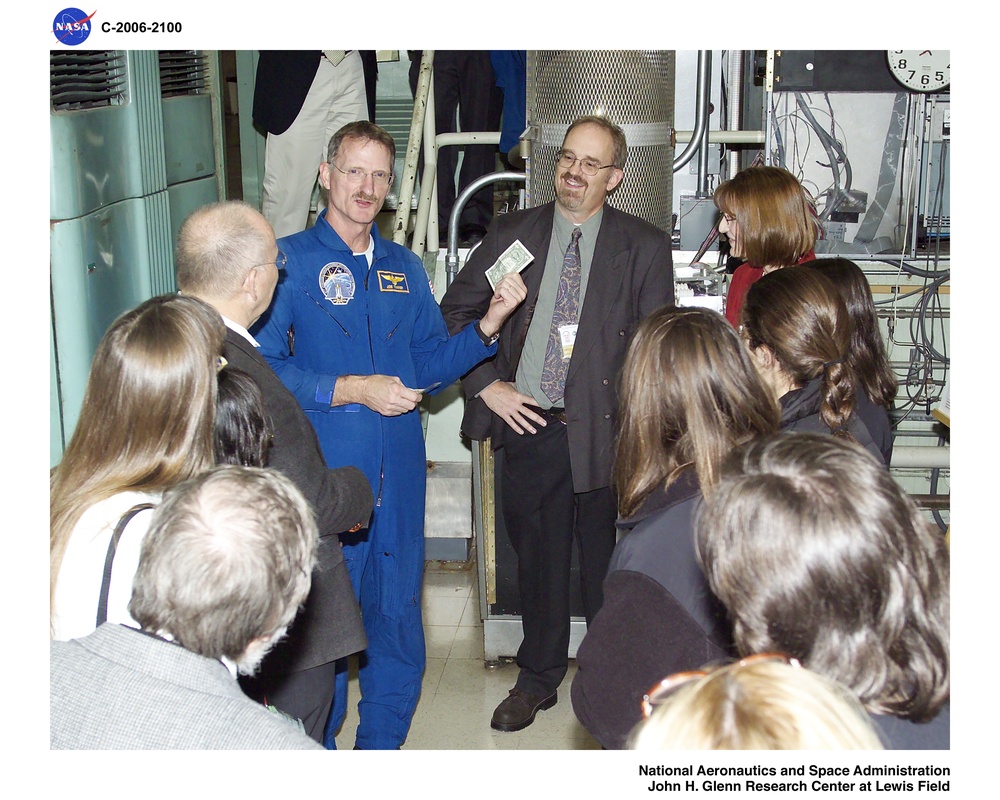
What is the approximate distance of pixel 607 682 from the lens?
5.01 ft

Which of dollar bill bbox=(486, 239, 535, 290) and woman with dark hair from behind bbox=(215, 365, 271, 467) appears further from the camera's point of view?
dollar bill bbox=(486, 239, 535, 290)

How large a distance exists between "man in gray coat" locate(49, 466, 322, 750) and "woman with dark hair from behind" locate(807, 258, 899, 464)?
1.60 m

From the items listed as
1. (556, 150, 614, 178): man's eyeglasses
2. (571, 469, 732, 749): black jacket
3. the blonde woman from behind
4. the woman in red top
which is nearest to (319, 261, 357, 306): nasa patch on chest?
(556, 150, 614, 178): man's eyeglasses

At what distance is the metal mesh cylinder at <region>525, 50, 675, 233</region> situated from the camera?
3.23 m

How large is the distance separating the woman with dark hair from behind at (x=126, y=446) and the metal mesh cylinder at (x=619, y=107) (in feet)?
6.54

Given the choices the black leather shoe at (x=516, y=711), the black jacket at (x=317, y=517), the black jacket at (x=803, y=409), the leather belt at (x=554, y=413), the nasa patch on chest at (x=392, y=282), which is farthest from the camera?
the black leather shoe at (x=516, y=711)

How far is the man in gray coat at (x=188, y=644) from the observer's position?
3.96 feet

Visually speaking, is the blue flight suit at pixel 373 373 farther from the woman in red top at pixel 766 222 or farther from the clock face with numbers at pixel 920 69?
the clock face with numbers at pixel 920 69

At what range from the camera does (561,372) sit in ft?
9.80

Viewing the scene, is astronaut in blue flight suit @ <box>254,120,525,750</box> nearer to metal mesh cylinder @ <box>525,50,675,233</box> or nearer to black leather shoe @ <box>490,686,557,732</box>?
black leather shoe @ <box>490,686,557,732</box>
